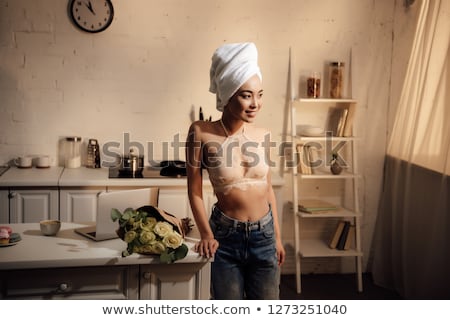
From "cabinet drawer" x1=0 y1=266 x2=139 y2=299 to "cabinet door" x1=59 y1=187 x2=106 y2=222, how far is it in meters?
1.36

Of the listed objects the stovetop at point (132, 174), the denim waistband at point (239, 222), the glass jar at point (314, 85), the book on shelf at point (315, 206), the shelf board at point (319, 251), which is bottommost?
the shelf board at point (319, 251)

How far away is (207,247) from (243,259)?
164mm

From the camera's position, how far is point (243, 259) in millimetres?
2047

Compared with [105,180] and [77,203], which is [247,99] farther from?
[77,203]

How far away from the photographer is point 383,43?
3.83m

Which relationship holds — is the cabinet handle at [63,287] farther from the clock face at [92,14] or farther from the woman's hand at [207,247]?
the clock face at [92,14]

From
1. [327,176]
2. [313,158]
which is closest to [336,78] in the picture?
[313,158]

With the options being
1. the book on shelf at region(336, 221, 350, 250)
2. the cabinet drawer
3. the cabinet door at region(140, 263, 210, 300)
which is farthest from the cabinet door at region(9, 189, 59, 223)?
the book on shelf at region(336, 221, 350, 250)

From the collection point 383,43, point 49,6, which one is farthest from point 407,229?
point 49,6

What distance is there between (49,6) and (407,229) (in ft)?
9.15

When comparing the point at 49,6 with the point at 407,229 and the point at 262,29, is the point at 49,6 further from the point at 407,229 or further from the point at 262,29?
the point at 407,229

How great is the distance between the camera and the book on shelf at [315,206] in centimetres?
365

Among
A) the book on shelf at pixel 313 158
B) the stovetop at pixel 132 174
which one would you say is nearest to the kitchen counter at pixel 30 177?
the stovetop at pixel 132 174

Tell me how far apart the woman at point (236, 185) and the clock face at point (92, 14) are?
5.61 feet
